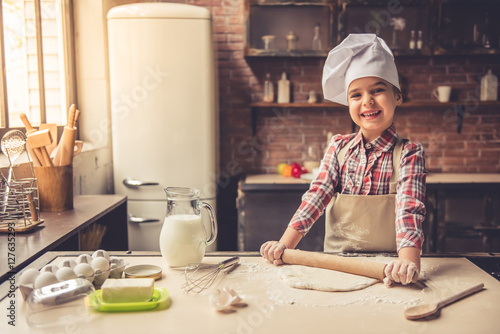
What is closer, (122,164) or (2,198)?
(2,198)

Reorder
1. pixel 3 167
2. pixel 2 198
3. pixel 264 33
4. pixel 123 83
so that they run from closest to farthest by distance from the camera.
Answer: pixel 2 198, pixel 3 167, pixel 123 83, pixel 264 33

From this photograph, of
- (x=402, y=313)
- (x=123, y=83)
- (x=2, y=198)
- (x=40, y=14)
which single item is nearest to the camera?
(x=402, y=313)

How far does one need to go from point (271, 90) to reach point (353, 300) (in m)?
2.66

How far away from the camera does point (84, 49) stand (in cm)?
312

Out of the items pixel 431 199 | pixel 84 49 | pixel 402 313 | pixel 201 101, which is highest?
pixel 84 49

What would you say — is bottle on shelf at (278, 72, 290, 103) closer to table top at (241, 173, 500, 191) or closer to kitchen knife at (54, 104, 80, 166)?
table top at (241, 173, 500, 191)

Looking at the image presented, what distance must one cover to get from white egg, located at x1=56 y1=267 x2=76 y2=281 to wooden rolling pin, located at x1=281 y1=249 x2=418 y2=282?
20.0 inches

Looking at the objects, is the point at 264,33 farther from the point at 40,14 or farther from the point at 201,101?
the point at 40,14

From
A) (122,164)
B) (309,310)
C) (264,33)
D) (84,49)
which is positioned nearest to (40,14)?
(84,49)

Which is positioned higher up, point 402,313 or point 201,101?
point 201,101

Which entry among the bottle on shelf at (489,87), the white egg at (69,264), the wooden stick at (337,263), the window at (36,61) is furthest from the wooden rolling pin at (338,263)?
the bottle on shelf at (489,87)


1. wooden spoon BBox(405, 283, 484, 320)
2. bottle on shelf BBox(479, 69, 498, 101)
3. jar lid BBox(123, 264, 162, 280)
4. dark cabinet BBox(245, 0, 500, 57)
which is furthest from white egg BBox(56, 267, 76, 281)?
bottle on shelf BBox(479, 69, 498, 101)

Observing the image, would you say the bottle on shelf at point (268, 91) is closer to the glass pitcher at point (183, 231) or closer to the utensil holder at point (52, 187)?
the utensil holder at point (52, 187)

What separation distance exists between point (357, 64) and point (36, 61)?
6.38ft
